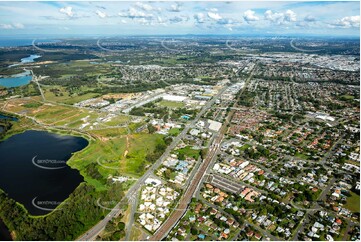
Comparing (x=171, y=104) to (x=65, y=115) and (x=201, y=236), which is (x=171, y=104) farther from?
(x=201, y=236)

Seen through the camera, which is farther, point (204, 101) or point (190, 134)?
point (204, 101)

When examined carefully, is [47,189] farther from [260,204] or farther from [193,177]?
[260,204]

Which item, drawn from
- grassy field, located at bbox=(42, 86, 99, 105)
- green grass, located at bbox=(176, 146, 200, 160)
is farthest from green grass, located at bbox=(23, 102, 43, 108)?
green grass, located at bbox=(176, 146, 200, 160)

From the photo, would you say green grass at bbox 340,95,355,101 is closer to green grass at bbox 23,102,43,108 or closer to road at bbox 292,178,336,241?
road at bbox 292,178,336,241

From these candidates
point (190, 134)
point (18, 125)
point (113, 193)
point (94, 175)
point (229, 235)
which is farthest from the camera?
point (18, 125)

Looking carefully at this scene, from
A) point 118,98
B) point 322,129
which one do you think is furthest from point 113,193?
point 118,98

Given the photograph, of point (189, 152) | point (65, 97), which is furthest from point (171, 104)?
point (65, 97)

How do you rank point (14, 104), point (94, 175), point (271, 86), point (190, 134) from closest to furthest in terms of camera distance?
point (94, 175) < point (190, 134) < point (14, 104) < point (271, 86)
